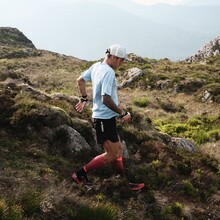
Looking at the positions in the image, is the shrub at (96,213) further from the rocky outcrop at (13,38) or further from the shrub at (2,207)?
the rocky outcrop at (13,38)

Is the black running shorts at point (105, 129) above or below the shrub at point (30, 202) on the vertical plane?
above

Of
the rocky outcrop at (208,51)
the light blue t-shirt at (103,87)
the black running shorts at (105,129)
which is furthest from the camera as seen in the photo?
the rocky outcrop at (208,51)

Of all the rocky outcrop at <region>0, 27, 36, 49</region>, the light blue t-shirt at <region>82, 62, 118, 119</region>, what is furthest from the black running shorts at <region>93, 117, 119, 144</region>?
the rocky outcrop at <region>0, 27, 36, 49</region>

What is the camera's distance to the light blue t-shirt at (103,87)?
700 cm

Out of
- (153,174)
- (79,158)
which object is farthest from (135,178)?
(79,158)

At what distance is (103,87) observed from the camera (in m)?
7.00

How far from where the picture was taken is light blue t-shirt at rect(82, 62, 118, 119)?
7004 mm

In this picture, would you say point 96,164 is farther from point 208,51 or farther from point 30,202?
point 208,51

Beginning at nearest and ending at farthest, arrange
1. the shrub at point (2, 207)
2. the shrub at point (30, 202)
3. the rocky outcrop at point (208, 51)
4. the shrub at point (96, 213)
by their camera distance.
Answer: the shrub at point (2, 207) < the shrub at point (30, 202) < the shrub at point (96, 213) < the rocky outcrop at point (208, 51)

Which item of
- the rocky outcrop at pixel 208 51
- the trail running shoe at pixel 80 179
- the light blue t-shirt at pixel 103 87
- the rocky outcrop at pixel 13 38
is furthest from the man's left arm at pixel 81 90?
the rocky outcrop at pixel 13 38

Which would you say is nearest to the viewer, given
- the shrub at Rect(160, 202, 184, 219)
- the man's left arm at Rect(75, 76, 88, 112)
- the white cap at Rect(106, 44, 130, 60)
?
the white cap at Rect(106, 44, 130, 60)

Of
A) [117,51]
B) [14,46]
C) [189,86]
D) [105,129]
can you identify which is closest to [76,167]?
[105,129]

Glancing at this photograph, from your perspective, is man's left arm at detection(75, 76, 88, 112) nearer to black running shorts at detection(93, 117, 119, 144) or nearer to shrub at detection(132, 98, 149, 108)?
black running shorts at detection(93, 117, 119, 144)

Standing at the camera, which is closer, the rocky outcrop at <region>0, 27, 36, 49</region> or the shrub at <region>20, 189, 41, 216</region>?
the shrub at <region>20, 189, 41, 216</region>
